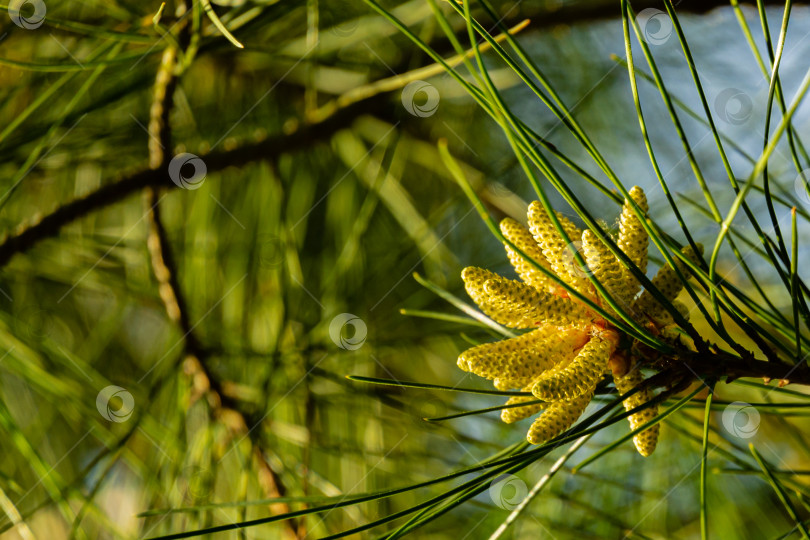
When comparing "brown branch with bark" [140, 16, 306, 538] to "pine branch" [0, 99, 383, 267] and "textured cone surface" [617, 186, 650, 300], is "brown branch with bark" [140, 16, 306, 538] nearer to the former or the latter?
"pine branch" [0, 99, 383, 267]

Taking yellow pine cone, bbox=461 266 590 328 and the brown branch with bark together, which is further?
the brown branch with bark

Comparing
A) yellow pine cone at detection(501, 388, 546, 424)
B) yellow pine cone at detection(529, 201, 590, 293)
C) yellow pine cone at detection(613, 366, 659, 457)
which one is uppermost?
yellow pine cone at detection(529, 201, 590, 293)

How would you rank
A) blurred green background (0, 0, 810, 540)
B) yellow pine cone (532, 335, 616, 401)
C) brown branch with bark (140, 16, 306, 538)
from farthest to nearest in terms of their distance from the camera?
blurred green background (0, 0, 810, 540) < brown branch with bark (140, 16, 306, 538) < yellow pine cone (532, 335, 616, 401)

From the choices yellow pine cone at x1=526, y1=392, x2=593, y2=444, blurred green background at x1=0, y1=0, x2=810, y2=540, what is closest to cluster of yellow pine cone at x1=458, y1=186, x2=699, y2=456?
yellow pine cone at x1=526, y1=392, x2=593, y2=444

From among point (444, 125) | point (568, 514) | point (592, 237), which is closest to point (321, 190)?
point (444, 125)

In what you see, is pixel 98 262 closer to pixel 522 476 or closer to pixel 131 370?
pixel 131 370

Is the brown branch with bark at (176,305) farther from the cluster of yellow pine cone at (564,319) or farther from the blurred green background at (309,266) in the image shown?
the cluster of yellow pine cone at (564,319)

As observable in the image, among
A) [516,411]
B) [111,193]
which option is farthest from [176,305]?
[516,411]

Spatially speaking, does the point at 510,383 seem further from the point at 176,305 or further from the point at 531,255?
the point at 176,305
